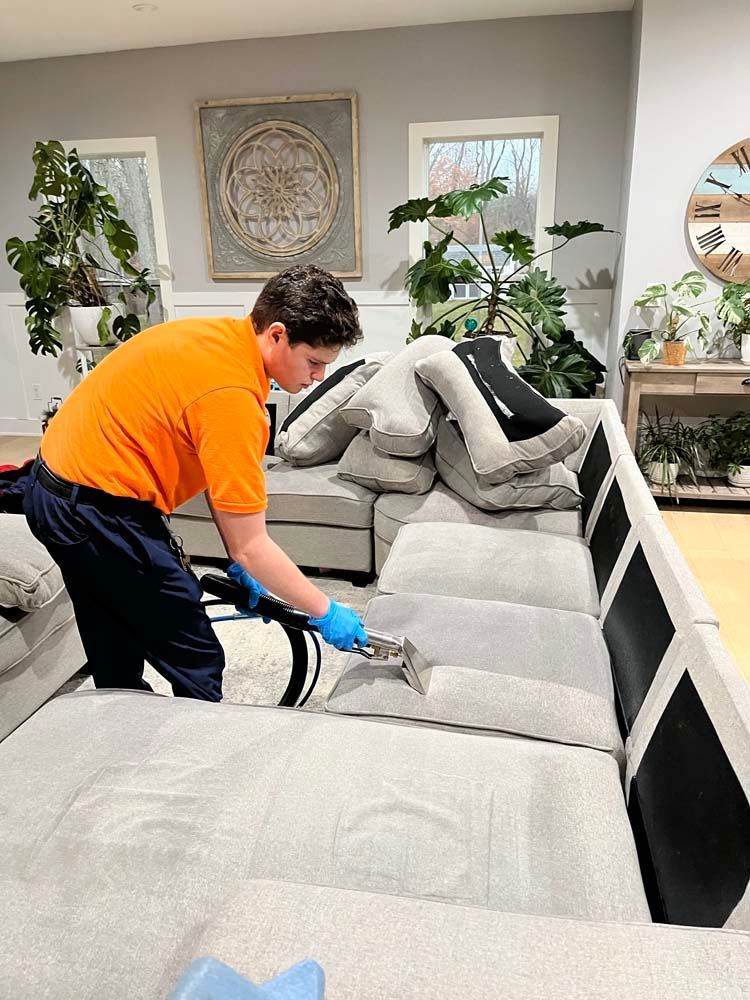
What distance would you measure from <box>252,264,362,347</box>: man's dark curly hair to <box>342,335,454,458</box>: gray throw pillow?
3.88 ft

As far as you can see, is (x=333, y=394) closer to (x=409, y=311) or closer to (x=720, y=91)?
(x=409, y=311)

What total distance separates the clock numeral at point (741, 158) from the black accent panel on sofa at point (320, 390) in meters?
2.21

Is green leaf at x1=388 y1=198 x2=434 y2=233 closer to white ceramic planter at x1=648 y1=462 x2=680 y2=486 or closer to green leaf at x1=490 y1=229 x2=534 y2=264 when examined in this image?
green leaf at x1=490 y1=229 x2=534 y2=264

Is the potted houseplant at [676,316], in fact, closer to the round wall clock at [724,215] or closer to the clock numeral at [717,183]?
the round wall clock at [724,215]

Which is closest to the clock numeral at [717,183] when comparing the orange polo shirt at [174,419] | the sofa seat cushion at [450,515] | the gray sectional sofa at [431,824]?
the sofa seat cushion at [450,515]

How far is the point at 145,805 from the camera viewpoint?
1069 mm

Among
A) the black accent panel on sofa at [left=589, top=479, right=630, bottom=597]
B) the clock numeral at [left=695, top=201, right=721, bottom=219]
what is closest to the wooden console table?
the clock numeral at [left=695, top=201, right=721, bottom=219]

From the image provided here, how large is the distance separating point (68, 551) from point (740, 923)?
50.3 inches

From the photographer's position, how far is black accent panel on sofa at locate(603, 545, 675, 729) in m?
1.33

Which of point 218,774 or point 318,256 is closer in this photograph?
point 218,774

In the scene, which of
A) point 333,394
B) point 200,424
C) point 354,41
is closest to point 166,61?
point 354,41

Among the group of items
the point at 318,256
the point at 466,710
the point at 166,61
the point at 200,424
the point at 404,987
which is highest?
the point at 166,61

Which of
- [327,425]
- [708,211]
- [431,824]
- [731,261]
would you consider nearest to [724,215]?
[708,211]

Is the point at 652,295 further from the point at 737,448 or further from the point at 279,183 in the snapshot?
the point at 279,183
